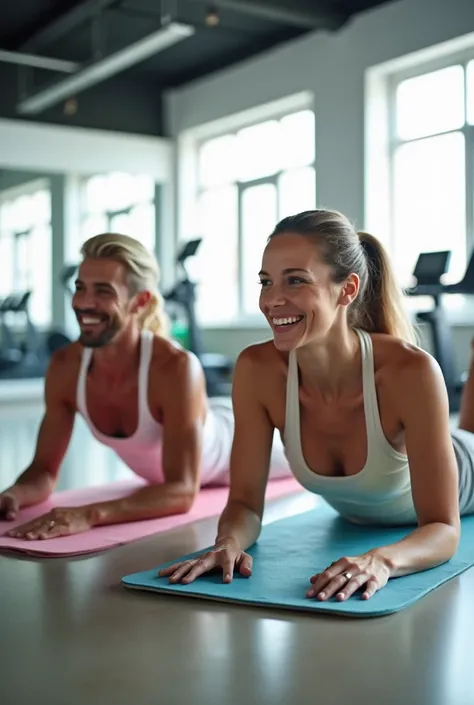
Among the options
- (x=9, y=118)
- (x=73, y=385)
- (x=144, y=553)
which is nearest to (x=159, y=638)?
(x=144, y=553)

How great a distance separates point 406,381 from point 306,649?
64 centimetres

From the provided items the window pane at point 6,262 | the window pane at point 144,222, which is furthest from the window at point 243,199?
the window pane at point 6,262

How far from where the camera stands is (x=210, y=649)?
4.62 feet

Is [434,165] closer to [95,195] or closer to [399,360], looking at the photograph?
[95,195]

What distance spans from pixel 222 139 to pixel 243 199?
2.90 ft

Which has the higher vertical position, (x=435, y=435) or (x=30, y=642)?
(x=435, y=435)

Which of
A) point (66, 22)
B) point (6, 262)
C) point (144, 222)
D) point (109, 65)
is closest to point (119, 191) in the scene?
point (144, 222)

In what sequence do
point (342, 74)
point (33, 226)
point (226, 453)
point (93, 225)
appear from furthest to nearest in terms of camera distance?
point (93, 225), point (33, 226), point (342, 74), point (226, 453)

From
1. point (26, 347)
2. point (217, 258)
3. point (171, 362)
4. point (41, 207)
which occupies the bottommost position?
point (171, 362)

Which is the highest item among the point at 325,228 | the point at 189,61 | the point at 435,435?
the point at 189,61

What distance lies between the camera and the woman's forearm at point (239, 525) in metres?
1.86

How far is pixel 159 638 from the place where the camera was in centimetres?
146

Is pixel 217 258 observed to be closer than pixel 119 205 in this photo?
Yes

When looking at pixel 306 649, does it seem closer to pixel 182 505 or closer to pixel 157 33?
pixel 182 505
